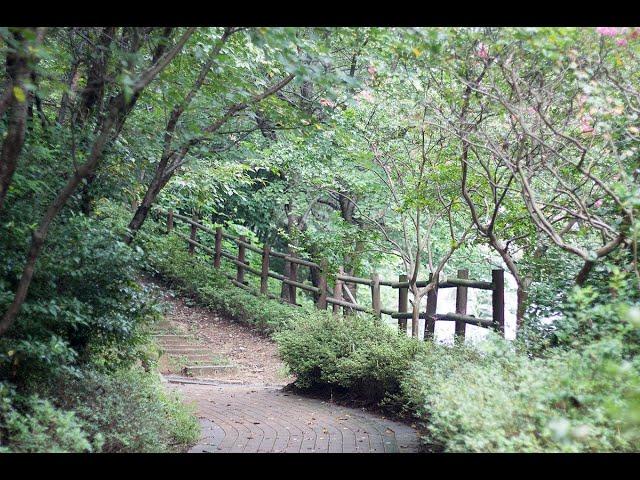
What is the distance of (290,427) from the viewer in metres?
5.88

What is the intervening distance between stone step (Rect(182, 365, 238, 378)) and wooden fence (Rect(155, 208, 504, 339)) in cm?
241

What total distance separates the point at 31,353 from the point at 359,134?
21.2 feet

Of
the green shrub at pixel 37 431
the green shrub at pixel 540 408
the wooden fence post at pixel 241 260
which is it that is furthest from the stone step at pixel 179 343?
the green shrub at pixel 540 408

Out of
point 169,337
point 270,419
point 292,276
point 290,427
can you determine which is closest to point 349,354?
point 270,419

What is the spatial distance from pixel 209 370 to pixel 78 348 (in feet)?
16.6

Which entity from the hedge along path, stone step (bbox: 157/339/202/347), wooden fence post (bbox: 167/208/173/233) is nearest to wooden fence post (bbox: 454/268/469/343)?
the hedge along path

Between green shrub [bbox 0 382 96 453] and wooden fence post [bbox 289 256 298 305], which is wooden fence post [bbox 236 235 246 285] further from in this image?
green shrub [bbox 0 382 96 453]

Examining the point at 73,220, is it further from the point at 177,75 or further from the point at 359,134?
the point at 359,134

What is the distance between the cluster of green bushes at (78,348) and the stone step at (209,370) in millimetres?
4294

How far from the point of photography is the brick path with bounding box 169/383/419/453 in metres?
5.13

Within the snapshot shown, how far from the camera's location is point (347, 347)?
759cm

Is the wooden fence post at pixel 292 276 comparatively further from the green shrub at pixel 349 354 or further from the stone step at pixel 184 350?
the green shrub at pixel 349 354
